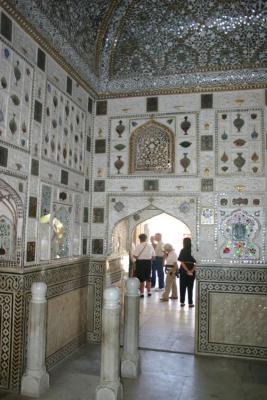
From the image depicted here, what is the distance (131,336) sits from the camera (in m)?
4.91

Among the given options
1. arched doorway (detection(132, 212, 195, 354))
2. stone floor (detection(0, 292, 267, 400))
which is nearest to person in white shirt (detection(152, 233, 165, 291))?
arched doorway (detection(132, 212, 195, 354))

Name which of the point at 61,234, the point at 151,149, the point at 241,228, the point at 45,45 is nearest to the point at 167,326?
the point at 241,228

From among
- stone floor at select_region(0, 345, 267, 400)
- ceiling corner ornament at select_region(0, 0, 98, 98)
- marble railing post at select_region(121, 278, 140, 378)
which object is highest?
ceiling corner ornament at select_region(0, 0, 98, 98)

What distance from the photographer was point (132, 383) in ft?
14.9

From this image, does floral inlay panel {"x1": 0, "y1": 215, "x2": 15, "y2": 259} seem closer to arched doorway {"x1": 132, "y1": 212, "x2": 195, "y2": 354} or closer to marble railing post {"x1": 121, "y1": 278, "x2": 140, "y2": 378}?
marble railing post {"x1": 121, "y1": 278, "x2": 140, "y2": 378}

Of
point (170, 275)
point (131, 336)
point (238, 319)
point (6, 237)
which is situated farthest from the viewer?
point (170, 275)

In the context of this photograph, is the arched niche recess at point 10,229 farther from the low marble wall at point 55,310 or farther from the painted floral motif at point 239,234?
the painted floral motif at point 239,234

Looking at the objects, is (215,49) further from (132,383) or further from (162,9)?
(132,383)

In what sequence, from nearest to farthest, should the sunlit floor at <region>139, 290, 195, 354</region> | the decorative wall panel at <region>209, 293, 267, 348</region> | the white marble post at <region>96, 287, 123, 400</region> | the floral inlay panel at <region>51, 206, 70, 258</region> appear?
the white marble post at <region>96, 287, 123, 400</region> → the floral inlay panel at <region>51, 206, 70, 258</region> → the decorative wall panel at <region>209, 293, 267, 348</region> → the sunlit floor at <region>139, 290, 195, 354</region>

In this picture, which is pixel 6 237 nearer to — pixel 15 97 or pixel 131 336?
pixel 15 97

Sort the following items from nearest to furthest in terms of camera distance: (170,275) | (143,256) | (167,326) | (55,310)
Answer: (55,310) → (167,326) → (143,256) → (170,275)

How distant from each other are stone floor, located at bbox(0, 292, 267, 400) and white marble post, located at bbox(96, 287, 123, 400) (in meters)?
0.32

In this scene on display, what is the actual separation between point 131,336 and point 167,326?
2.16 m

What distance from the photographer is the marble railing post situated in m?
4.77
